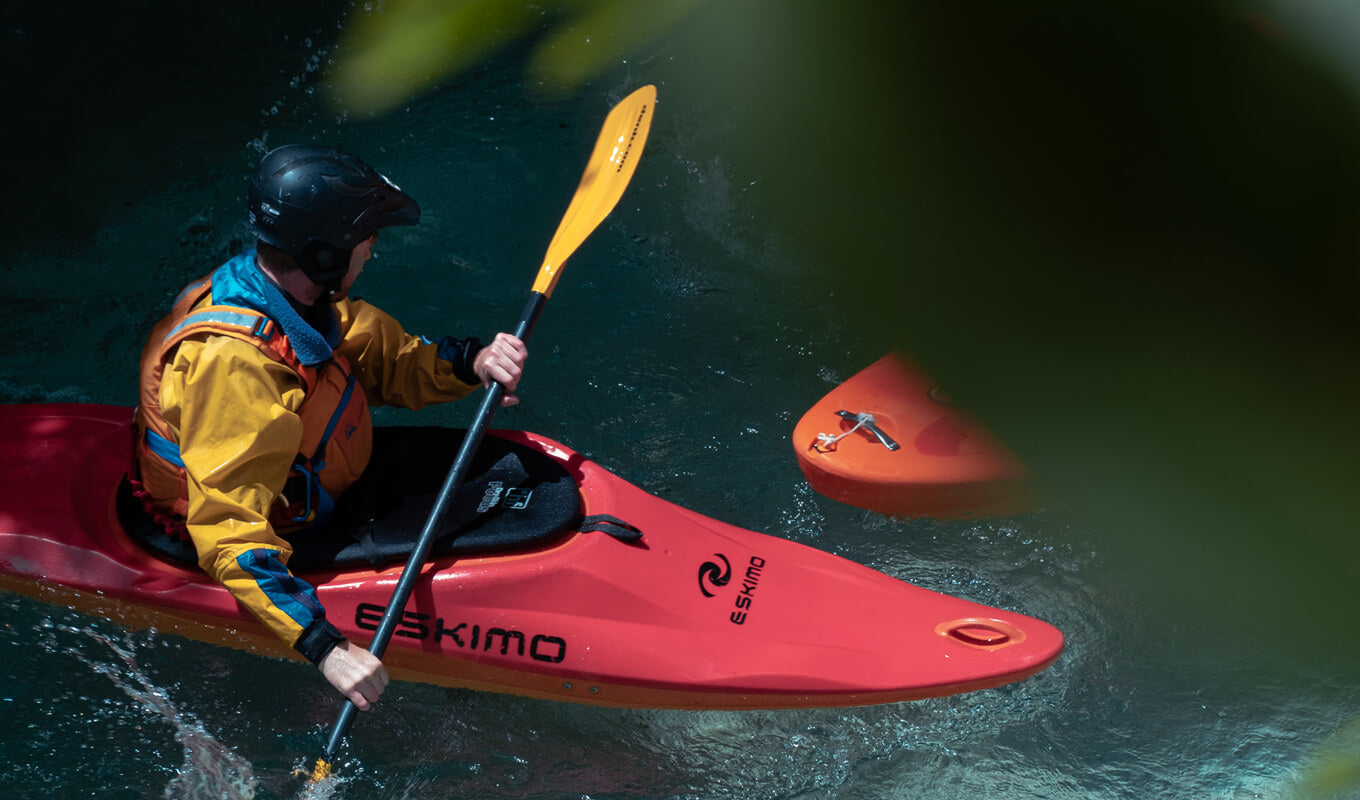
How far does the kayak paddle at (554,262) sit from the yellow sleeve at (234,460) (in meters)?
0.23

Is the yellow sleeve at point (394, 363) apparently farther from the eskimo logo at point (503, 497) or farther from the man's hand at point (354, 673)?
the man's hand at point (354, 673)

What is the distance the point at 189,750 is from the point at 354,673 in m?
0.96

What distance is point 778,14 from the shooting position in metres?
4.60

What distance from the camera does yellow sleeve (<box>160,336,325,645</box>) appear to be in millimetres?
1994

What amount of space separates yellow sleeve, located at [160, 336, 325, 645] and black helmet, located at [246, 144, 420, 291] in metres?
0.22

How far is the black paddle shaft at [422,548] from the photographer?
7.06 feet

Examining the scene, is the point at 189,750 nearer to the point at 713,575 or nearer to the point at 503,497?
the point at 503,497

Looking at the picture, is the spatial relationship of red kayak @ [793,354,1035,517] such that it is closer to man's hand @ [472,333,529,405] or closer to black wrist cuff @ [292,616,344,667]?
man's hand @ [472,333,529,405]

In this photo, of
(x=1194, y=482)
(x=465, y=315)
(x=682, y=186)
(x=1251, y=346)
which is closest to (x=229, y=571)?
(x=465, y=315)

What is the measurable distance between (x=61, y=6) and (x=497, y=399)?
3367 millimetres

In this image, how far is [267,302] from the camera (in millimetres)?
2111

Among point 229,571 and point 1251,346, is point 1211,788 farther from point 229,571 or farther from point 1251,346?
point 229,571

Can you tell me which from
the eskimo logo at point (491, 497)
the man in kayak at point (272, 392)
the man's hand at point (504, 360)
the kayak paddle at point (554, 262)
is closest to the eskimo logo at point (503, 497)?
the eskimo logo at point (491, 497)

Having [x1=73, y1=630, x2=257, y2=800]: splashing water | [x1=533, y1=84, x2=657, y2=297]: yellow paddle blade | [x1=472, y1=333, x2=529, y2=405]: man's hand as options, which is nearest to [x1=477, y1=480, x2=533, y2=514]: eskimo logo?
[x1=472, y1=333, x2=529, y2=405]: man's hand
